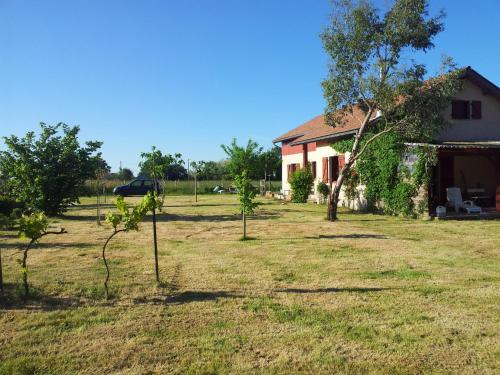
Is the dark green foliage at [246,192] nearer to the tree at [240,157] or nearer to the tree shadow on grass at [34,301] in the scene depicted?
the tree shadow on grass at [34,301]

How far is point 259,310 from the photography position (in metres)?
5.18

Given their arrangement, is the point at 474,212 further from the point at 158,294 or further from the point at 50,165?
the point at 50,165

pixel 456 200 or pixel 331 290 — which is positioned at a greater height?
pixel 456 200

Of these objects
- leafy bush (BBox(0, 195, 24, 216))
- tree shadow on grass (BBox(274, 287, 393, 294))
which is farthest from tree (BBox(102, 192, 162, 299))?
leafy bush (BBox(0, 195, 24, 216))

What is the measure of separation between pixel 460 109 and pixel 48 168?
15585mm

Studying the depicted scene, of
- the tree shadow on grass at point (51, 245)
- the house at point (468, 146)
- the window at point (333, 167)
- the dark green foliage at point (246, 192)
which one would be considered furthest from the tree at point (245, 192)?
the window at point (333, 167)

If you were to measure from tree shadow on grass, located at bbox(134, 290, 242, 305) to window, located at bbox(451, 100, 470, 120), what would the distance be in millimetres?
14071

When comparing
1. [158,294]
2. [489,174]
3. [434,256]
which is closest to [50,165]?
[158,294]

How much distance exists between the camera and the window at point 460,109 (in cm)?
1667

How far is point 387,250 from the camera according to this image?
29.4 ft

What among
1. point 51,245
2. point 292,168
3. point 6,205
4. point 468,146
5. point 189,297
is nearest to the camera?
point 189,297

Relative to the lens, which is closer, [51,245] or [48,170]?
[51,245]

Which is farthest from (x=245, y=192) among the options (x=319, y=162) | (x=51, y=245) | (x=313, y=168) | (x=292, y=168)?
(x=292, y=168)

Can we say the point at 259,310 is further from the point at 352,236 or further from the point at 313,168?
the point at 313,168
